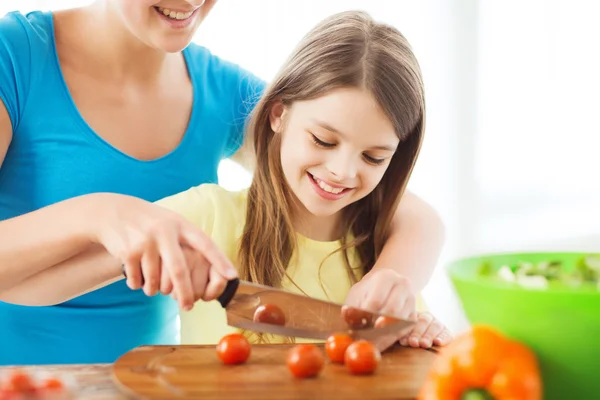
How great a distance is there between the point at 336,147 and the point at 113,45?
2.11 feet

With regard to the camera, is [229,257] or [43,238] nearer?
[43,238]

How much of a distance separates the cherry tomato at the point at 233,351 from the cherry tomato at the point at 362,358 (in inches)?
6.7

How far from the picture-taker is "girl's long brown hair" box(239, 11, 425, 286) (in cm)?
162

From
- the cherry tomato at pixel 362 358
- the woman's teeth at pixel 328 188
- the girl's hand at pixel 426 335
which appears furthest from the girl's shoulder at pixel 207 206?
the cherry tomato at pixel 362 358

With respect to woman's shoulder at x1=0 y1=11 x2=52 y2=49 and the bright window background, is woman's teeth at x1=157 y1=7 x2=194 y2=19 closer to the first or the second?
woman's shoulder at x1=0 y1=11 x2=52 y2=49

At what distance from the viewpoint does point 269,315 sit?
1280mm

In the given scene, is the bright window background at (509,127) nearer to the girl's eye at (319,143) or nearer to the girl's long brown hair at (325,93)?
the girl's long brown hair at (325,93)

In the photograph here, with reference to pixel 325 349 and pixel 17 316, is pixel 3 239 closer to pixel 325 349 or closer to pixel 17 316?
pixel 17 316

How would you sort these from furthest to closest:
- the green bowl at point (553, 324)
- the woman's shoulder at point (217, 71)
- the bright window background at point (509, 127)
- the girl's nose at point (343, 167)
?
the bright window background at point (509, 127) → the woman's shoulder at point (217, 71) → the girl's nose at point (343, 167) → the green bowl at point (553, 324)

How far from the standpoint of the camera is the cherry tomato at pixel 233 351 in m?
1.16

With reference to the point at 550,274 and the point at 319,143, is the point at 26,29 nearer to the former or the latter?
the point at 319,143

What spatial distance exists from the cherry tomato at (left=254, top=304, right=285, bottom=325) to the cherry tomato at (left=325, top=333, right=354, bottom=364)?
117 mm

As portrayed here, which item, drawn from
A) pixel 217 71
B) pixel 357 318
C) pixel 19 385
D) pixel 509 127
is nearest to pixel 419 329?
pixel 357 318

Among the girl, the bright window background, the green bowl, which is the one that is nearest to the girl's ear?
the girl
